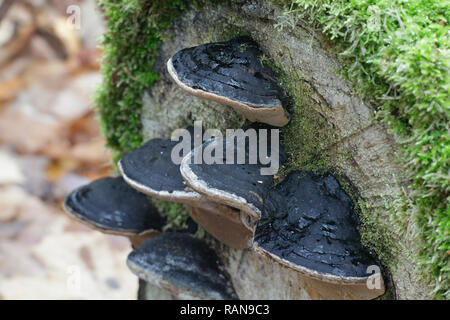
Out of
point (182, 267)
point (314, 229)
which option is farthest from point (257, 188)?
point (182, 267)

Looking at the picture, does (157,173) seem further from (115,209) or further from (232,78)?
(232,78)

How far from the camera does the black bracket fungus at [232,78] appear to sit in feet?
5.49

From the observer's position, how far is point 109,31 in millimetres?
2559

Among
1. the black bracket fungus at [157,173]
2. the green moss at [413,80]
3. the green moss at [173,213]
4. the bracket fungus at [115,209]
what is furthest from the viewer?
the green moss at [173,213]

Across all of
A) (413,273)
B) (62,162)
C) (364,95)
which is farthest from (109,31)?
(62,162)

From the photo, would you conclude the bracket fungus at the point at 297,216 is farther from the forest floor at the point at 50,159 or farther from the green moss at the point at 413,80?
the forest floor at the point at 50,159

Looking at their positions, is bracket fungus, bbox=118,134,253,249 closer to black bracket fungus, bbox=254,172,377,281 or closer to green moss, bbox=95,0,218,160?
black bracket fungus, bbox=254,172,377,281

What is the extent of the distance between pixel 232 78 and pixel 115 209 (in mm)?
1106

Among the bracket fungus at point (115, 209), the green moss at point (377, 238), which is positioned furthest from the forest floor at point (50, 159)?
the green moss at point (377, 238)

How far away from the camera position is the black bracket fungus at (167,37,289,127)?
1.67m

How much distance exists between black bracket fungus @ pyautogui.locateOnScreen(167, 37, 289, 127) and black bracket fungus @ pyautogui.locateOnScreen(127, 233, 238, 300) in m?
0.89

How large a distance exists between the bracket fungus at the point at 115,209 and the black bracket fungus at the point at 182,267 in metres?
0.15

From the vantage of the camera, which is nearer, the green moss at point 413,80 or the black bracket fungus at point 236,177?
the green moss at point 413,80

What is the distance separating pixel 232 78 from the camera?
5.58 ft
